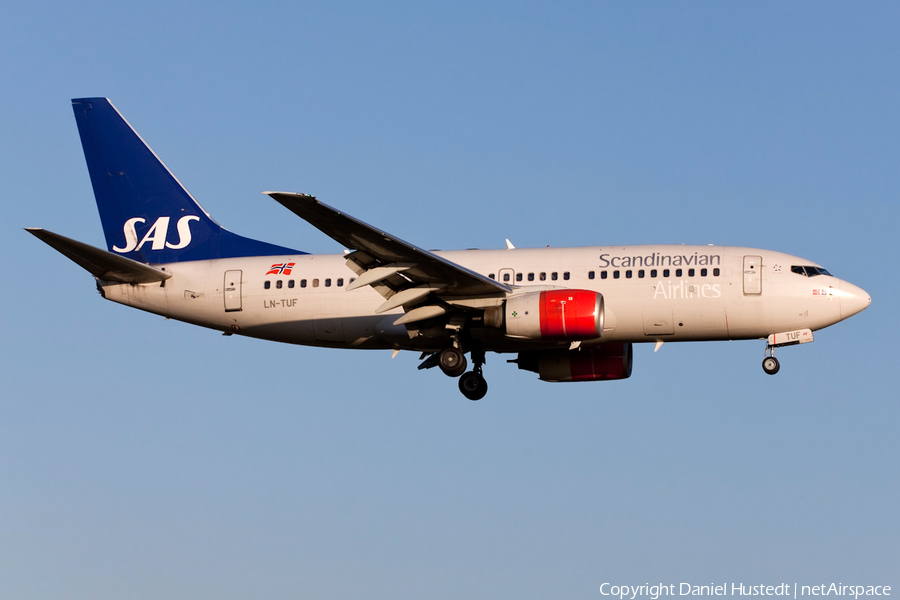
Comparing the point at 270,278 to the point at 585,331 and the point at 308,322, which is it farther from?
the point at 585,331

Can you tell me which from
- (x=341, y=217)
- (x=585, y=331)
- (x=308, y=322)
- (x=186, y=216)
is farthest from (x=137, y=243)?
(x=585, y=331)

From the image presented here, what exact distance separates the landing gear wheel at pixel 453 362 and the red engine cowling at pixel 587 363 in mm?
3898

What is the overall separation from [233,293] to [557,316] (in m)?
11.1

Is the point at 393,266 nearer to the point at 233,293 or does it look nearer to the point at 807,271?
the point at 233,293

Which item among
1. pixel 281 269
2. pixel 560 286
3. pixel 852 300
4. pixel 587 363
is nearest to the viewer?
pixel 852 300

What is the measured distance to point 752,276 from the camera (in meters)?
33.1

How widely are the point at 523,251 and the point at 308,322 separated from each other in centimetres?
723

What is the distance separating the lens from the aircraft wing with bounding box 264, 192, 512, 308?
2866 cm

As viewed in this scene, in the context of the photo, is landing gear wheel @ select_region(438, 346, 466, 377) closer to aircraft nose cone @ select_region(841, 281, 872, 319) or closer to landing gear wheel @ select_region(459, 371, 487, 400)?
landing gear wheel @ select_region(459, 371, 487, 400)

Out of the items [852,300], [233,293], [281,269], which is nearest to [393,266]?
[281,269]

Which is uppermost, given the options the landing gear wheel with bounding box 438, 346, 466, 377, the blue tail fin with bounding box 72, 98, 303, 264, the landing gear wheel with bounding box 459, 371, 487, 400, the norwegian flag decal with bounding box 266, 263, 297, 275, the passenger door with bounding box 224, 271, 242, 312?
the blue tail fin with bounding box 72, 98, 303, 264

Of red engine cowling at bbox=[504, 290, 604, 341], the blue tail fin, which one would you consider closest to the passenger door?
the blue tail fin

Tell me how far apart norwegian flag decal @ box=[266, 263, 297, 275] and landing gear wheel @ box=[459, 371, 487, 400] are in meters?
6.67

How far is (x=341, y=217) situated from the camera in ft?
93.0
